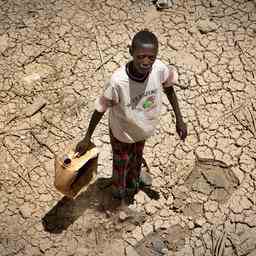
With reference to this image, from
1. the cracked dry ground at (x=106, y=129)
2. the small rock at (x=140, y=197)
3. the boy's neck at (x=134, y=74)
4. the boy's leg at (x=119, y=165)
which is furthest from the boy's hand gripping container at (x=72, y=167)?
the boy's neck at (x=134, y=74)

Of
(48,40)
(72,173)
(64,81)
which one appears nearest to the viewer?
(72,173)

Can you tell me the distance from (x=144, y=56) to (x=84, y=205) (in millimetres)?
1524

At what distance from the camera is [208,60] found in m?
4.54

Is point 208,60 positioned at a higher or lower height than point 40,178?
higher

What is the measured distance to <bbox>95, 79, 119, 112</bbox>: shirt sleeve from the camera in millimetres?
2817

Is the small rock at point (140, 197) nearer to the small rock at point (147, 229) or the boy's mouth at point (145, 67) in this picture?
the small rock at point (147, 229)

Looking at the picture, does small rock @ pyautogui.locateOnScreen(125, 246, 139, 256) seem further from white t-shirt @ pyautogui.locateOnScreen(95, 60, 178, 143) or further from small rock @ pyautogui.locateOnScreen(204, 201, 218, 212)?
white t-shirt @ pyautogui.locateOnScreen(95, 60, 178, 143)

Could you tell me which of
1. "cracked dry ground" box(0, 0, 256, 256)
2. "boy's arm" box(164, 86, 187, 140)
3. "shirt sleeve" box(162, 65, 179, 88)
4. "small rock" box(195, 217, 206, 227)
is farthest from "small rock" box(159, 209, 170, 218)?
"shirt sleeve" box(162, 65, 179, 88)

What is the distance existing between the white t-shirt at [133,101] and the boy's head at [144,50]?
120mm

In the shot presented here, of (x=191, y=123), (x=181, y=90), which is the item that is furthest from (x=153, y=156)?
(x=181, y=90)

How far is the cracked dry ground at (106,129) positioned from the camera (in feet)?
11.8

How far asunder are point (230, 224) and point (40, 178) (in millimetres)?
1556

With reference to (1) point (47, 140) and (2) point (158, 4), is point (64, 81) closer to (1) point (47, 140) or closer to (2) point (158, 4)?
(1) point (47, 140)

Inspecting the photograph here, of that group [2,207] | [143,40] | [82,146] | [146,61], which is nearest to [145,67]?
[146,61]
